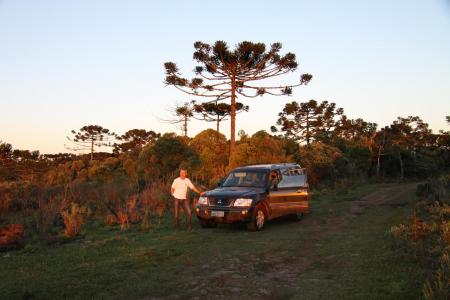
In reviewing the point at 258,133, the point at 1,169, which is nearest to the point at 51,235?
the point at 1,169

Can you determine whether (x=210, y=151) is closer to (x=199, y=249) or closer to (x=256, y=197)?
(x=256, y=197)

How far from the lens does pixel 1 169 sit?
25.0 metres

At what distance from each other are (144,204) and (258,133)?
1708 cm

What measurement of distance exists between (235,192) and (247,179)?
1162mm

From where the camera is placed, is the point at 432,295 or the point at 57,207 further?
the point at 57,207

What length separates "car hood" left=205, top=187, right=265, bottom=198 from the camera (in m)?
12.1

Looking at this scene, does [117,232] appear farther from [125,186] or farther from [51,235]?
[125,186]

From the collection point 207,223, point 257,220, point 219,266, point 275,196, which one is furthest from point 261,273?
point 275,196

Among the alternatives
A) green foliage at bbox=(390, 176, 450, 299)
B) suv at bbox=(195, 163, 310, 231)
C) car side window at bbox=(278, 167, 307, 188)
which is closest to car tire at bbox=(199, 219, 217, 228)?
suv at bbox=(195, 163, 310, 231)

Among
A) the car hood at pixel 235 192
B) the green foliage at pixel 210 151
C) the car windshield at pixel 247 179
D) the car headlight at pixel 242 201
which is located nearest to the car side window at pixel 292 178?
the car windshield at pixel 247 179

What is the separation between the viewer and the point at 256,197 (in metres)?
12.2

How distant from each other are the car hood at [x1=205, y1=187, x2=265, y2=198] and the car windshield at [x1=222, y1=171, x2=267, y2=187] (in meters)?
0.33

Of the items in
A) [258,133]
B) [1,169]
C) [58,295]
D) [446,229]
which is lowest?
[58,295]

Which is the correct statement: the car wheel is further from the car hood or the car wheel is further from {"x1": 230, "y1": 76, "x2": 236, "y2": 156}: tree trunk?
{"x1": 230, "y1": 76, "x2": 236, "y2": 156}: tree trunk
